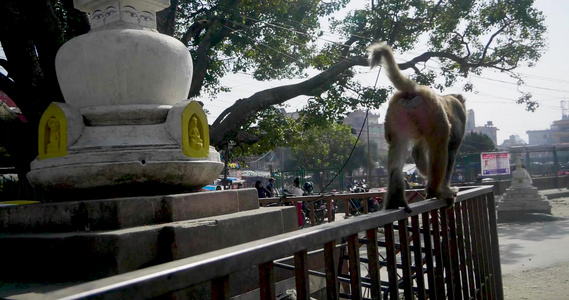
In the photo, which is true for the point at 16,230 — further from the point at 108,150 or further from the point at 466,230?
the point at 466,230

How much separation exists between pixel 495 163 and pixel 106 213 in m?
21.9

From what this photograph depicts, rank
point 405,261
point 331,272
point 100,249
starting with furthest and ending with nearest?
point 100,249 → point 405,261 → point 331,272

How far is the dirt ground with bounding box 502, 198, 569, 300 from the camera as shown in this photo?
530 centimetres

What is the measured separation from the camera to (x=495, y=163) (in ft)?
71.5

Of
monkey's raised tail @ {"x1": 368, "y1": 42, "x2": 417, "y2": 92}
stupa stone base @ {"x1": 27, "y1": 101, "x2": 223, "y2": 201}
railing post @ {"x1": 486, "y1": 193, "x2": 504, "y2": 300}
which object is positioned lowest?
railing post @ {"x1": 486, "y1": 193, "x2": 504, "y2": 300}

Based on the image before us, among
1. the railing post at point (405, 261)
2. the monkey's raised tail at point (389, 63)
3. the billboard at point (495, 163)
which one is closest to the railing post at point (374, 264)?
the railing post at point (405, 261)

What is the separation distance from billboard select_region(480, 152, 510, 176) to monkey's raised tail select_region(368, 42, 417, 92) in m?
20.1

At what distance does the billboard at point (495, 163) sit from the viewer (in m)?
21.7

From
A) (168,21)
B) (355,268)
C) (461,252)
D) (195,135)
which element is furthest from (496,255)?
(168,21)

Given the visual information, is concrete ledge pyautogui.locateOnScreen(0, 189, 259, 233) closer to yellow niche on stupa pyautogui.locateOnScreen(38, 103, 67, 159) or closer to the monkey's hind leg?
yellow niche on stupa pyautogui.locateOnScreen(38, 103, 67, 159)

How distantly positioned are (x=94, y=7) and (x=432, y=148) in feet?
8.79

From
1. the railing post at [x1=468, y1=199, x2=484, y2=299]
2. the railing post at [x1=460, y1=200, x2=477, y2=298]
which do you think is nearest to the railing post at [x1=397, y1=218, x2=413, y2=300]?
the railing post at [x1=460, y1=200, x2=477, y2=298]

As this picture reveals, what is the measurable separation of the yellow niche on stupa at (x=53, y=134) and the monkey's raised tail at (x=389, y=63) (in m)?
2.08

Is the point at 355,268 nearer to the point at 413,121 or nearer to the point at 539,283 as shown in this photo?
the point at 413,121
